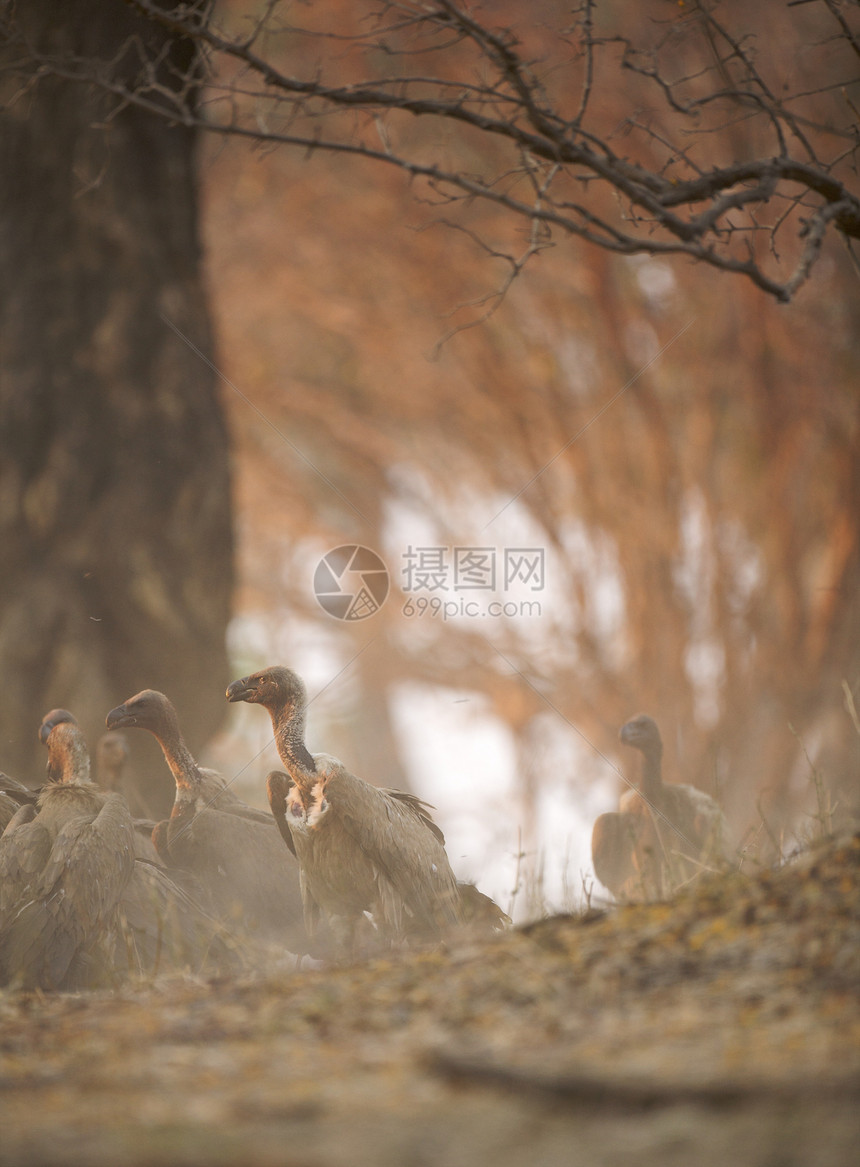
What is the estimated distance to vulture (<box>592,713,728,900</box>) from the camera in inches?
70.5

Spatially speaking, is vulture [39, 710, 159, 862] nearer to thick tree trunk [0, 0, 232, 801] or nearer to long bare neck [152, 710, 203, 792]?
long bare neck [152, 710, 203, 792]

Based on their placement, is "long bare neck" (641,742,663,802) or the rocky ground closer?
the rocky ground

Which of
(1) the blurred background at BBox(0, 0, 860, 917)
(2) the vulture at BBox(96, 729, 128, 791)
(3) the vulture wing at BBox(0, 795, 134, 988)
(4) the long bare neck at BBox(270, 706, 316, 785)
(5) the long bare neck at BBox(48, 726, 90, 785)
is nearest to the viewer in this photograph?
(3) the vulture wing at BBox(0, 795, 134, 988)

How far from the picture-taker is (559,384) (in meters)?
4.19

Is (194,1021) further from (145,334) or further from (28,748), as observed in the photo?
(145,334)

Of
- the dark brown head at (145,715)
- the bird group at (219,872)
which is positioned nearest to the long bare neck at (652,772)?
the bird group at (219,872)

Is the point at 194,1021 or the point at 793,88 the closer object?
the point at 194,1021

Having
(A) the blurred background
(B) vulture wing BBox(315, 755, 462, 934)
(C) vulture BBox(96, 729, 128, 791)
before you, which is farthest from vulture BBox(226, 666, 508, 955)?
(C) vulture BBox(96, 729, 128, 791)

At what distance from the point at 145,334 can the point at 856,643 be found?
2.10m

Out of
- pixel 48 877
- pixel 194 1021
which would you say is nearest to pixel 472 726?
pixel 48 877

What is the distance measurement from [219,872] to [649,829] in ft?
2.31

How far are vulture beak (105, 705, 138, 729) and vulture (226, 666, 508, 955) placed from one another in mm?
222

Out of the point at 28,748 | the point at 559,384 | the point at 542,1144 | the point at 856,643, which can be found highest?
the point at 559,384

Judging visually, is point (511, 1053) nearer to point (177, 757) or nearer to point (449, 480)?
point (177, 757)
